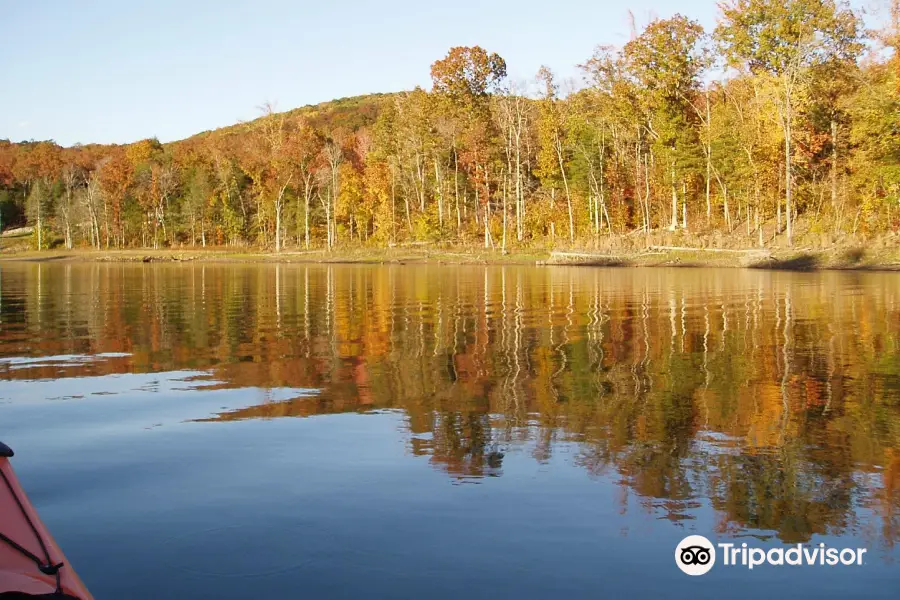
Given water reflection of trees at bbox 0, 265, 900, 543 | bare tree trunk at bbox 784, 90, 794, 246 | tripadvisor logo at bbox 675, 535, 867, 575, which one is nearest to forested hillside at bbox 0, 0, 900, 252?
bare tree trunk at bbox 784, 90, 794, 246

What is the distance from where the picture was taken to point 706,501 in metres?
7.65

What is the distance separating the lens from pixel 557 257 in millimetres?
64625

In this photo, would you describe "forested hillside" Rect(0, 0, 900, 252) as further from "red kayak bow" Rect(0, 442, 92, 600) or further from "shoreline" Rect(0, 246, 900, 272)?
"red kayak bow" Rect(0, 442, 92, 600)

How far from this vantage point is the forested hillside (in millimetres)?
56000

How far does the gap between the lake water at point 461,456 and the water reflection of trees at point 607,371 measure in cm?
6

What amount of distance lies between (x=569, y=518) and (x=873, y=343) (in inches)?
494

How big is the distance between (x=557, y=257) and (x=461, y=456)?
55926 mm

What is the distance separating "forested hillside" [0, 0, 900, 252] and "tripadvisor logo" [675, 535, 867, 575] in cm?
4636

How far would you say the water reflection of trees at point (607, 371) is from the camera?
8.51 meters

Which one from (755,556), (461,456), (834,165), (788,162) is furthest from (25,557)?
(834,165)

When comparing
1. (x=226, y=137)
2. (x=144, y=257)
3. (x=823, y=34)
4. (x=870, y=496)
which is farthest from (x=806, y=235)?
(x=226, y=137)

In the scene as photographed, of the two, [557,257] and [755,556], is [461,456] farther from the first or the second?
[557,257]

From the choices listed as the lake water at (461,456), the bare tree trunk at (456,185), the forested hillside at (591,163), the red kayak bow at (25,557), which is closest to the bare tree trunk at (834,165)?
the forested hillside at (591,163)

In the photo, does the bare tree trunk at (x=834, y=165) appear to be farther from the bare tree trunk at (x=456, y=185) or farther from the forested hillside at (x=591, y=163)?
the bare tree trunk at (x=456, y=185)
